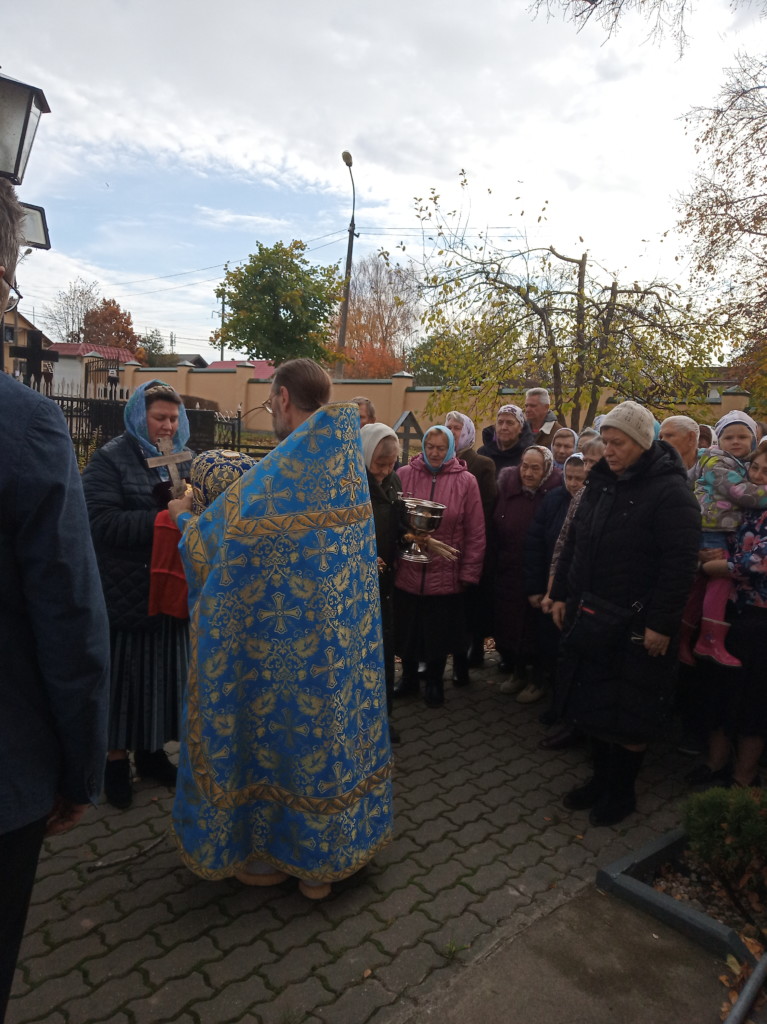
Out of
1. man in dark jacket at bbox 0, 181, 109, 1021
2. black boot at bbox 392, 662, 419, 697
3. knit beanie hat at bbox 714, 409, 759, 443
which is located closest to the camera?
man in dark jacket at bbox 0, 181, 109, 1021

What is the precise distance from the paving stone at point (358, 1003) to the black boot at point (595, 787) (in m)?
1.62

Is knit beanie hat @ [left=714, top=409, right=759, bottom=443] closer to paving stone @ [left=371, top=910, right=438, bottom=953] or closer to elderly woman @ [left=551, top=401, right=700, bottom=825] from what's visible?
elderly woman @ [left=551, top=401, right=700, bottom=825]

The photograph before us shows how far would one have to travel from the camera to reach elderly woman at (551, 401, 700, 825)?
3.28 metres

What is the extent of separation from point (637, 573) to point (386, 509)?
1.59m

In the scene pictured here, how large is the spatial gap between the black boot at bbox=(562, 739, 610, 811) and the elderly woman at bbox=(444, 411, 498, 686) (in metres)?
1.70

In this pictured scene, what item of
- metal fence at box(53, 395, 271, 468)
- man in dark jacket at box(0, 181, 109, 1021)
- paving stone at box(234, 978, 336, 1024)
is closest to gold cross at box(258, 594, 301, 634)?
man in dark jacket at box(0, 181, 109, 1021)

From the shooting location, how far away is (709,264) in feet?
38.5

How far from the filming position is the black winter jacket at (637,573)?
10.7ft

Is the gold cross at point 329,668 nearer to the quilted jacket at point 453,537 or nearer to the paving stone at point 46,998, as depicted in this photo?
the paving stone at point 46,998

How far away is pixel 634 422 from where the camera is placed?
3322 millimetres

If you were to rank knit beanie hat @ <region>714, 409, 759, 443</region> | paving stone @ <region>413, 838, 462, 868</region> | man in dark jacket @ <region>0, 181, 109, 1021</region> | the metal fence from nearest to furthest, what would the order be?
man in dark jacket @ <region>0, 181, 109, 1021</region>, paving stone @ <region>413, 838, 462, 868</region>, knit beanie hat @ <region>714, 409, 759, 443</region>, the metal fence

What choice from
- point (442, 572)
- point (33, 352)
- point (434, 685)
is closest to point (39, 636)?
point (442, 572)

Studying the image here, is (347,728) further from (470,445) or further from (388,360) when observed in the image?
(388,360)

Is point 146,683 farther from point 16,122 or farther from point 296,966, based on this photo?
point 16,122
